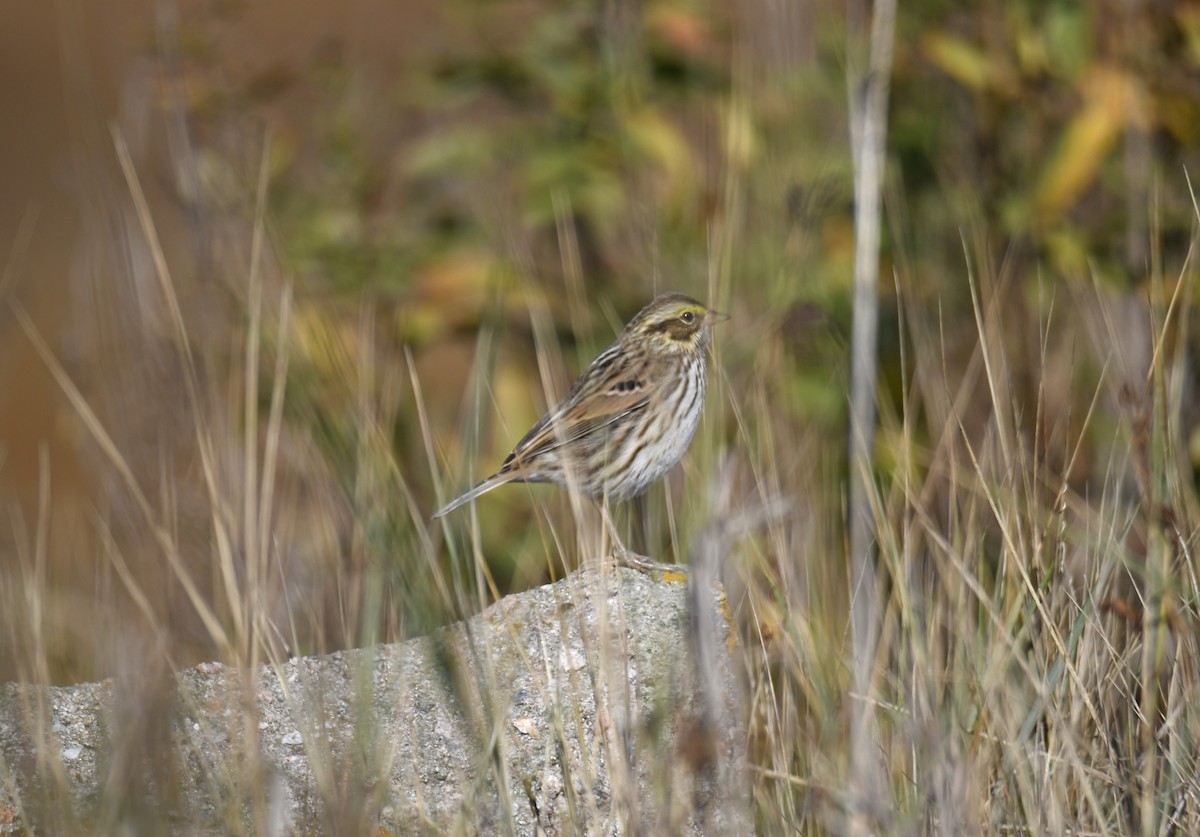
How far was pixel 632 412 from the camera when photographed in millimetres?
4176

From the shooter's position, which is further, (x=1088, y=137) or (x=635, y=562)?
(x=1088, y=137)

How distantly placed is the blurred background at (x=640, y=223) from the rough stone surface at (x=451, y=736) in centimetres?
49

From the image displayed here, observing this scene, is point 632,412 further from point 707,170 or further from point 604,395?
point 707,170

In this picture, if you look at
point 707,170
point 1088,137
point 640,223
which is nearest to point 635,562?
point 640,223

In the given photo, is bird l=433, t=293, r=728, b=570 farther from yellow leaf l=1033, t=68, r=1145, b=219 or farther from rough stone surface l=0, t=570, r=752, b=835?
yellow leaf l=1033, t=68, r=1145, b=219

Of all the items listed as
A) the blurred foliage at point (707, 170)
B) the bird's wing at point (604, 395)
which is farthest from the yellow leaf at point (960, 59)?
the bird's wing at point (604, 395)

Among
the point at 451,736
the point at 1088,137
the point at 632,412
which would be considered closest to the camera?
the point at 451,736

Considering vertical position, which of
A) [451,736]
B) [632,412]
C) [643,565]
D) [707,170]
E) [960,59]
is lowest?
[451,736]

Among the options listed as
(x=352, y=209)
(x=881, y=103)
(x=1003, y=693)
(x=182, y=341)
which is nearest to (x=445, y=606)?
(x=182, y=341)

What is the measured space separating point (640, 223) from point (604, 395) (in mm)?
544

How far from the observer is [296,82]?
4.90 meters

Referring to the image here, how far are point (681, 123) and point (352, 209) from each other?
111cm

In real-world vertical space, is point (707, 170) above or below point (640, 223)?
above

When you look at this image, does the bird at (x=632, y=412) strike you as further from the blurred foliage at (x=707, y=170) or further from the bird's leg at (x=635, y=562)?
the bird's leg at (x=635, y=562)
